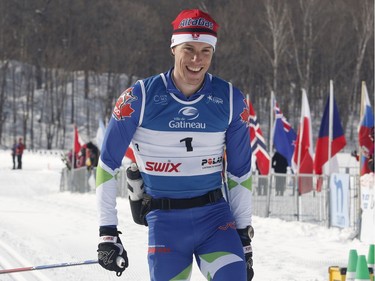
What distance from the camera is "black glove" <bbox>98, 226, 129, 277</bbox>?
4.19 m

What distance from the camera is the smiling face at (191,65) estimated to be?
14.0ft

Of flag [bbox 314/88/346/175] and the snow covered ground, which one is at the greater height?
flag [bbox 314/88/346/175]

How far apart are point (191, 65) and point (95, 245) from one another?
685 centimetres

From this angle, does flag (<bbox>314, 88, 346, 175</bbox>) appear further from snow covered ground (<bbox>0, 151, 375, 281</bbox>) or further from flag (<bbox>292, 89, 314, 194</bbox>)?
snow covered ground (<bbox>0, 151, 375, 281</bbox>)

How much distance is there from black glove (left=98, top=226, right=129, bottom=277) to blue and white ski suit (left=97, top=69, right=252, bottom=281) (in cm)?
9

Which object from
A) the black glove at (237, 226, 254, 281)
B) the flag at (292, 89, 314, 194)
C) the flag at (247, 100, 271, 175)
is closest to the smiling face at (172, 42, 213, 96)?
the black glove at (237, 226, 254, 281)

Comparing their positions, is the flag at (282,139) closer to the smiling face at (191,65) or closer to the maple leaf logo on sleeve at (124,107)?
the smiling face at (191,65)

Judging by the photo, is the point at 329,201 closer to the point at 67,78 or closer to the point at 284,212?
the point at 284,212

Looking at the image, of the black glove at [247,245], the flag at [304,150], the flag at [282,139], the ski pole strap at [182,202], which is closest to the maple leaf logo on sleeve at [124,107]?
the ski pole strap at [182,202]

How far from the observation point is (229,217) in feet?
14.3

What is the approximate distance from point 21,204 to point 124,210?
287 cm

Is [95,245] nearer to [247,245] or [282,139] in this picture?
[247,245]

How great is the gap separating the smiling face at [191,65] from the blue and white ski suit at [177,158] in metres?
0.05

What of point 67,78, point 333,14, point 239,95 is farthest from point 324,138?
point 67,78
